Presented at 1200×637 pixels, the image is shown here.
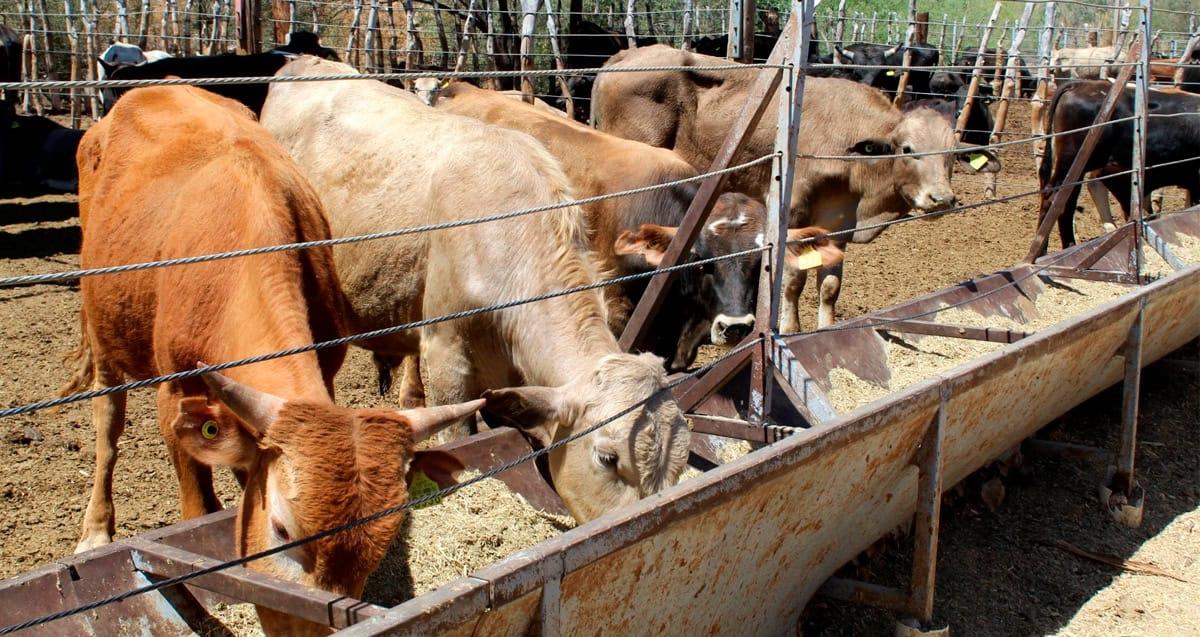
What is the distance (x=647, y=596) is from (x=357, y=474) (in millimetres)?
776

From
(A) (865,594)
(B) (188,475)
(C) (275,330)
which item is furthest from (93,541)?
(A) (865,594)

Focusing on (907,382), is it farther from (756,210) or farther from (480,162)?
(480,162)

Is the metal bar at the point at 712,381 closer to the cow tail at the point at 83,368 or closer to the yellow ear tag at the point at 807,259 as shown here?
the yellow ear tag at the point at 807,259

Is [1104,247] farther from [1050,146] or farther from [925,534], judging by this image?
[1050,146]

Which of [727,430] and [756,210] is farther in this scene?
[756,210]

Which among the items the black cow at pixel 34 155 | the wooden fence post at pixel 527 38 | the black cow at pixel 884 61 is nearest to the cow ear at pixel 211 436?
the wooden fence post at pixel 527 38

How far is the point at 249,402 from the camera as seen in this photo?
261 cm

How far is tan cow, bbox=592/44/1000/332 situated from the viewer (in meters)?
8.20

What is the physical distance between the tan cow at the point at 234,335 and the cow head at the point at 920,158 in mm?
5158

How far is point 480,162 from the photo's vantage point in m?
4.64

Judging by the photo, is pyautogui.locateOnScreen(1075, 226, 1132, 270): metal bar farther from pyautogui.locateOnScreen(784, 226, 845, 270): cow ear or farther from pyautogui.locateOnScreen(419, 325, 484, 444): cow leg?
pyautogui.locateOnScreen(419, 325, 484, 444): cow leg

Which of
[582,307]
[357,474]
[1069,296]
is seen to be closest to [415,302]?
[582,307]

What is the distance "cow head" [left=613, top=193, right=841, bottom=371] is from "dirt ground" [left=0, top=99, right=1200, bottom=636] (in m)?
1.35

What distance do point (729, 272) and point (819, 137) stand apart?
3.30m
